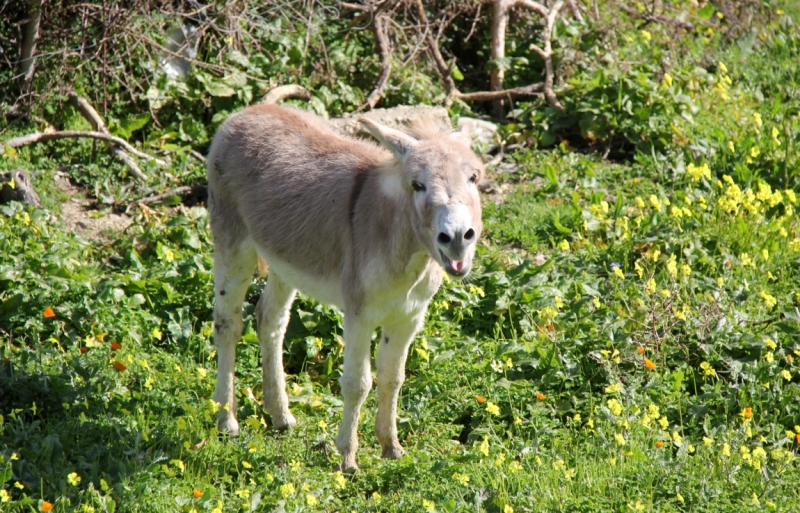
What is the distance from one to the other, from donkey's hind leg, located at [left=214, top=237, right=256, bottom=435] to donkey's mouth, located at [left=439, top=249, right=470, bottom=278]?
1.63 metres

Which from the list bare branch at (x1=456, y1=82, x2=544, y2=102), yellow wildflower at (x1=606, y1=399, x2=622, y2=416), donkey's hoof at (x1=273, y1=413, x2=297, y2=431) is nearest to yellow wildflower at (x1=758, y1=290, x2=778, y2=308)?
yellow wildflower at (x1=606, y1=399, x2=622, y2=416)

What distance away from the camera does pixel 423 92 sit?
26.6 ft

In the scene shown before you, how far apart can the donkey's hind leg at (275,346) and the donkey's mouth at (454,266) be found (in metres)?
1.55

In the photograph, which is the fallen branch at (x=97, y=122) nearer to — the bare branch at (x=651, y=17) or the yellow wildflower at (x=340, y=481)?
the yellow wildflower at (x=340, y=481)

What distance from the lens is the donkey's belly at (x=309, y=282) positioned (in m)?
4.47

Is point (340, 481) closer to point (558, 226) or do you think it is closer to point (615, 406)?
point (615, 406)

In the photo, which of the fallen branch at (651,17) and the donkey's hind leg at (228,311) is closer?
the donkey's hind leg at (228,311)

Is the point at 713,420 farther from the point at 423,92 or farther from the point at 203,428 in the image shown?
the point at 423,92

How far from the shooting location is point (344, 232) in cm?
441

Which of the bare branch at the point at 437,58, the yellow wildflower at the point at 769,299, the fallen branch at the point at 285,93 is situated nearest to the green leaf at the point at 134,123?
the fallen branch at the point at 285,93

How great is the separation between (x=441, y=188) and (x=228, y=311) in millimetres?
1768

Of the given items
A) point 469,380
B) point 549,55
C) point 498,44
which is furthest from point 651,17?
point 469,380

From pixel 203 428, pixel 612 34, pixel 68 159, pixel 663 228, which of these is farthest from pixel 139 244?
pixel 612 34

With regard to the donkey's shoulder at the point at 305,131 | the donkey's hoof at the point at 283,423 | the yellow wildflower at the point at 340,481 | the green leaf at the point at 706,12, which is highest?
the green leaf at the point at 706,12
